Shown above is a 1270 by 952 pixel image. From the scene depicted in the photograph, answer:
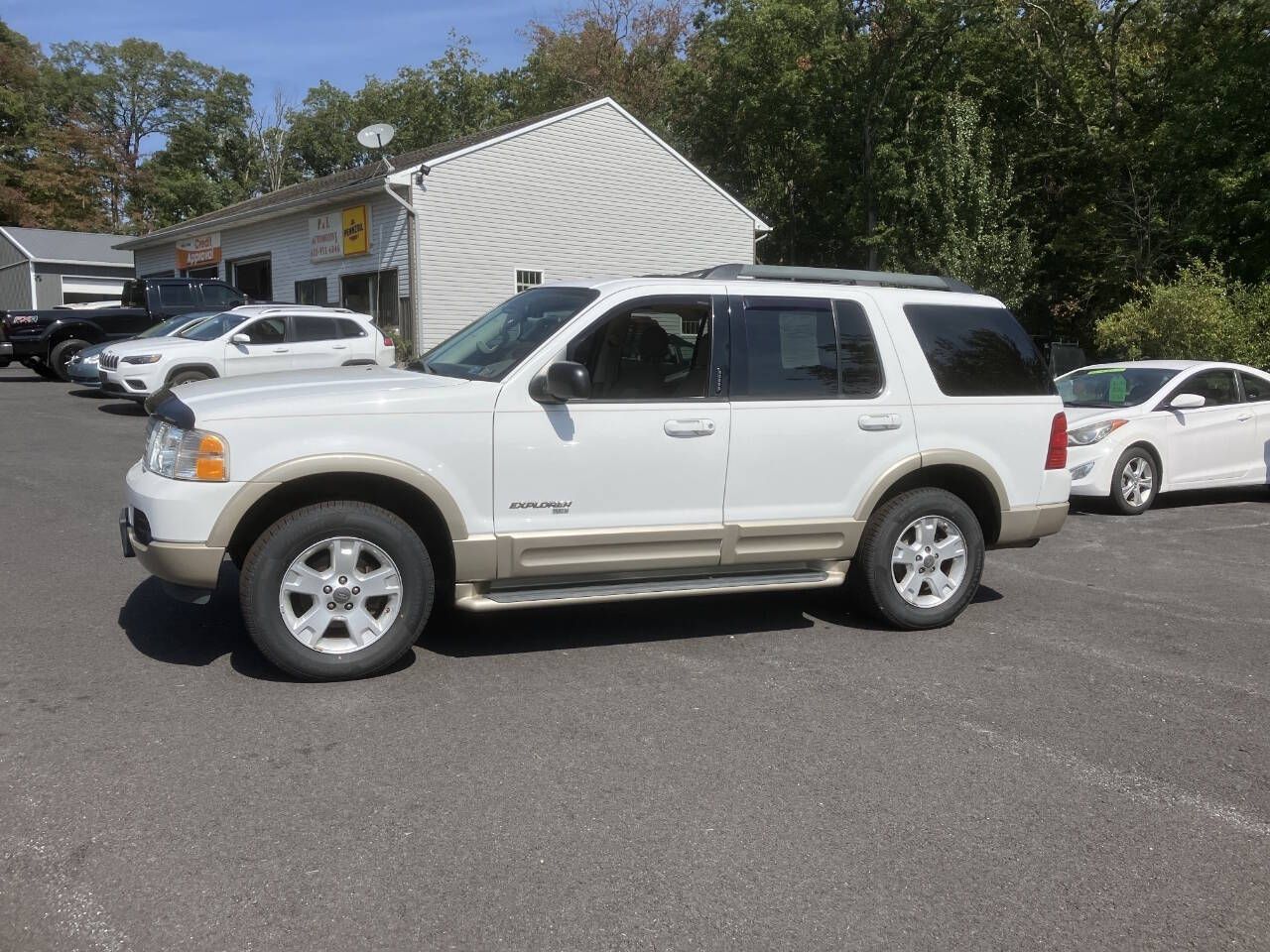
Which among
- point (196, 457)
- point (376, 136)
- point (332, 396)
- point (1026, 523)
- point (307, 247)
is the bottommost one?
point (1026, 523)

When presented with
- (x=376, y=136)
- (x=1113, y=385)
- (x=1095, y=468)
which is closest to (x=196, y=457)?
(x=1095, y=468)

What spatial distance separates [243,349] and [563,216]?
1044cm

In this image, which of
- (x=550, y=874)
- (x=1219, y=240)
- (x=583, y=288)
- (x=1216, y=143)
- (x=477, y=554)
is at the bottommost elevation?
(x=550, y=874)

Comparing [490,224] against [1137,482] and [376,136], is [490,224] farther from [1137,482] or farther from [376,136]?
[1137,482]

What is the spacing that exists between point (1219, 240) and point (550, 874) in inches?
987

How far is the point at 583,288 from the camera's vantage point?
5723 mm

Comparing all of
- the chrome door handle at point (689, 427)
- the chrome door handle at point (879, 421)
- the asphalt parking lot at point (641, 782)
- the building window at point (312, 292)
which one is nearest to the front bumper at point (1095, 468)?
the asphalt parking lot at point (641, 782)

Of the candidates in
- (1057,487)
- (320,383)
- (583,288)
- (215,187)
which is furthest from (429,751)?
(215,187)

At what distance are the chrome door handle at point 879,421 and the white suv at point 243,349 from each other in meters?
11.6

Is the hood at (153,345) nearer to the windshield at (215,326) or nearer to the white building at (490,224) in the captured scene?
the windshield at (215,326)

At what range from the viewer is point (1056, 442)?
6.37m

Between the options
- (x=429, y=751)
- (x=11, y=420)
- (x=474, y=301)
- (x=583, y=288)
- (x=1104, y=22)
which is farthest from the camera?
(x=1104, y=22)

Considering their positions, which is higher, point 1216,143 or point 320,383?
point 1216,143

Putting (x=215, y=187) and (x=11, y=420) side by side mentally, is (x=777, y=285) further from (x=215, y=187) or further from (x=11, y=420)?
(x=215, y=187)
